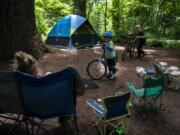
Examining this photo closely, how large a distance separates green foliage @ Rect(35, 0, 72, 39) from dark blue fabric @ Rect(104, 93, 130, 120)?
389 inches

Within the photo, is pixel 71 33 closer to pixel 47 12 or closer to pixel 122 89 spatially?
pixel 122 89

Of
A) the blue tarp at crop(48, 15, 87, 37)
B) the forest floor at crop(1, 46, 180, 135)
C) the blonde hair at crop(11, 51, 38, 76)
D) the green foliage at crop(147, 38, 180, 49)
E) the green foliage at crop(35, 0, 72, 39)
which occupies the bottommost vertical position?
the forest floor at crop(1, 46, 180, 135)

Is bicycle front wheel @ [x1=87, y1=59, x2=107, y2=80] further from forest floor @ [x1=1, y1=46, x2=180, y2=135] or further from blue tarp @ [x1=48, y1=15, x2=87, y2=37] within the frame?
blue tarp @ [x1=48, y1=15, x2=87, y2=37]

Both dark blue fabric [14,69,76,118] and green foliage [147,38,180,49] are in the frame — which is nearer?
dark blue fabric [14,69,76,118]

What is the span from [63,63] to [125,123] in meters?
4.16

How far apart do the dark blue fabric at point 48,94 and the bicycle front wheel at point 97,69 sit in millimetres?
3500

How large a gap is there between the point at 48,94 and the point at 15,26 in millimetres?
4713

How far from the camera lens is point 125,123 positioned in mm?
5785

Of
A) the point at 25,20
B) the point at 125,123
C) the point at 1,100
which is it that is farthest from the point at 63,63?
the point at 1,100

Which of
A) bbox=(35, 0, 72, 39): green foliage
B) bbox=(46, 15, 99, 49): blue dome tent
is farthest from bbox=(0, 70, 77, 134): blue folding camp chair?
bbox=(35, 0, 72, 39): green foliage

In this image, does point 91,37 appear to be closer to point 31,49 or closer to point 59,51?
point 59,51

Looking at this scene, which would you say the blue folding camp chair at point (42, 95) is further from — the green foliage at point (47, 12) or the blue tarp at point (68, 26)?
the green foliage at point (47, 12)

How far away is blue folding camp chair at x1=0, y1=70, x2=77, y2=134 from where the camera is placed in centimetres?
466

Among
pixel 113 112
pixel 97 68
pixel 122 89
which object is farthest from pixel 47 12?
pixel 113 112
